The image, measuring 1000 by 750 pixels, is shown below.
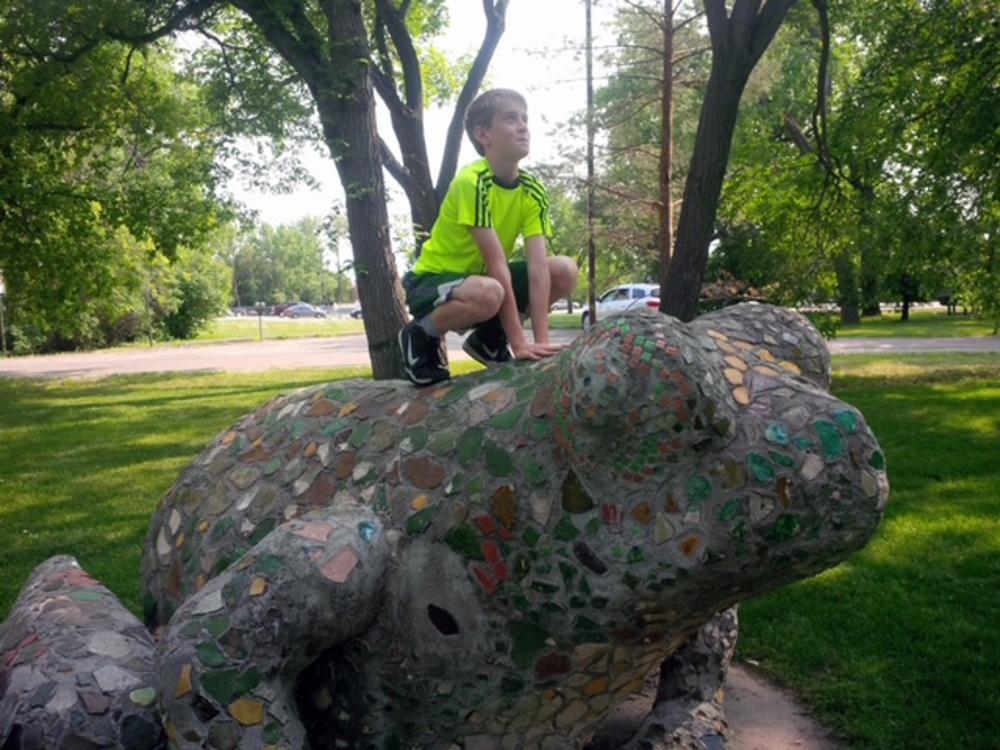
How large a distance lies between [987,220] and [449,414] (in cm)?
1026

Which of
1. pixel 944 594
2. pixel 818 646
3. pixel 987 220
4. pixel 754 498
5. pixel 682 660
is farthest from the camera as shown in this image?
pixel 987 220

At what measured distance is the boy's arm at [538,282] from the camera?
3.10 meters

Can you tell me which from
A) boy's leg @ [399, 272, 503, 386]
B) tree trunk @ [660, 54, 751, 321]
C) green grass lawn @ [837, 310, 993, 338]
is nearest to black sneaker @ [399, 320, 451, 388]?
boy's leg @ [399, 272, 503, 386]

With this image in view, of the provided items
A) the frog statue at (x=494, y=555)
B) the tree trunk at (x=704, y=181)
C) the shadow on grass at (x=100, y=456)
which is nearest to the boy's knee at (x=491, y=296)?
the frog statue at (x=494, y=555)

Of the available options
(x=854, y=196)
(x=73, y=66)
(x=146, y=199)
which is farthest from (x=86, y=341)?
(x=854, y=196)

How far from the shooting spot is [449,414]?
104 inches

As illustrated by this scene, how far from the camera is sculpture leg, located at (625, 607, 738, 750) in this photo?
330cm

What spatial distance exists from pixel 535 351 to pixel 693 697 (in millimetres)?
1539

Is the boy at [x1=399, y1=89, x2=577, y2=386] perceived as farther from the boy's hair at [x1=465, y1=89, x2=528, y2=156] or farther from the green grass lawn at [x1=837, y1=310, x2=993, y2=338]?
the green grass lawn at [x1=837, y1=310, x2=993, y2=338]

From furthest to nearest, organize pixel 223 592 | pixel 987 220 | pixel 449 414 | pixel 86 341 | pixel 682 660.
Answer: pixel 86 341, pixel 987 220, pixel 682 660, pixel 449 414, pixel 223 592

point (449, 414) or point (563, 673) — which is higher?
point (449, 414)

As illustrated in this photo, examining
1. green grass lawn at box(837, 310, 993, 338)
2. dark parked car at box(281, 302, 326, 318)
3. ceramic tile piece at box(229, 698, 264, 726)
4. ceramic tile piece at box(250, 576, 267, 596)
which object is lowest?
dark parked car at box(281, 302, 326, 318)

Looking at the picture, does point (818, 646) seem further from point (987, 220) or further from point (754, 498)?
point (987, 220)

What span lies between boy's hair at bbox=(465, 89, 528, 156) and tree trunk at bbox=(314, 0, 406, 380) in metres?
4.76
